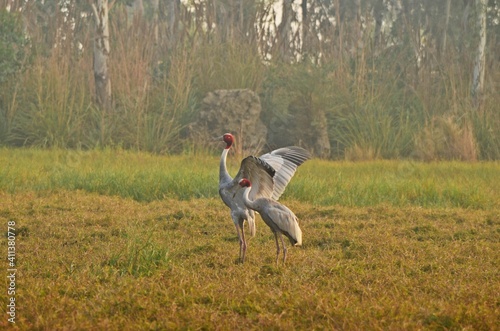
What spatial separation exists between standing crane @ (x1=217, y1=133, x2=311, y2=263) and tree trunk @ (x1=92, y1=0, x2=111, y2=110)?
9078 mm

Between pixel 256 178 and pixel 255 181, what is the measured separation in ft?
0.10

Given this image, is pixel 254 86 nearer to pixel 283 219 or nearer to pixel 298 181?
pixel 298 181

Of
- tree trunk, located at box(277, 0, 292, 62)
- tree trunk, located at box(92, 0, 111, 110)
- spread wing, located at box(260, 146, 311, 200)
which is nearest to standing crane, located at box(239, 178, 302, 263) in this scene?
spread wing, located at box(260, 146, 311, 200)

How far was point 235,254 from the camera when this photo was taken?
21.2 ft

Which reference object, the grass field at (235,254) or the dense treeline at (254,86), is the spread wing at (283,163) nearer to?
the grass field at (235,254)

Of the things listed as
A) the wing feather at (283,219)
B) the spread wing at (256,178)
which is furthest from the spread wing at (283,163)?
the wing feather at (283,219)

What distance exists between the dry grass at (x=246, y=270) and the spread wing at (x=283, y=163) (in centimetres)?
55

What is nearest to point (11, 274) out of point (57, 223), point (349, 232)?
point (57, 223)

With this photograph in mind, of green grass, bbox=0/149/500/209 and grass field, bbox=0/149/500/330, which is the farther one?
green grass, bbox=0/149/500/209

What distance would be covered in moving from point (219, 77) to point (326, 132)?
231 cm

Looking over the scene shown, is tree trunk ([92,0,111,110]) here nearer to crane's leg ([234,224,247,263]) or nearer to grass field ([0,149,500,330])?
grass field ([0,149,500,330])

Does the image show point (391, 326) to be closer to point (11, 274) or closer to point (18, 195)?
point (11, 274)

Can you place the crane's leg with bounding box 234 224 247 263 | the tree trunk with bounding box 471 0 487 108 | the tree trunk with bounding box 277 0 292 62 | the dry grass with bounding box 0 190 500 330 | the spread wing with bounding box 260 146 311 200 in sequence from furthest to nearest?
the tree trunk with bounding box 277 0 292 62 < the tree trunk with bounding box 471 0 487 108 < the spread wing with bounding box 260 146 311 200 < the crane's leg with bounding box 234 224 247 263 < the dry grass with bounding box 0 190 500 330

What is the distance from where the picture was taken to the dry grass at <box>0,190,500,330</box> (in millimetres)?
4609
